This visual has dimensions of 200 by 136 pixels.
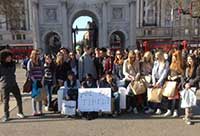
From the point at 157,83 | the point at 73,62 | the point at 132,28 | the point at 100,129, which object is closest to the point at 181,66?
the point at 157,83

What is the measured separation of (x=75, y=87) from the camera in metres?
10.5

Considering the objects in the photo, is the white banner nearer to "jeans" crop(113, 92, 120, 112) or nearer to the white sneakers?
"jeans" crop(113, 92, 120, 112)

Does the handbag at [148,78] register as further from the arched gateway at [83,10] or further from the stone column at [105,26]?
the stone column at [105,26]

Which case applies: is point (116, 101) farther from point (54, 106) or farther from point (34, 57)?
point (34, 57)

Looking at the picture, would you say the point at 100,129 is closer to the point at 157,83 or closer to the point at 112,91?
the point at 112,91

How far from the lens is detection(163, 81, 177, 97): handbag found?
10.0 m

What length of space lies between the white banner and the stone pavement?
0.39 metres

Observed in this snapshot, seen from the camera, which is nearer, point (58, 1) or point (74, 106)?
point (74, 106)

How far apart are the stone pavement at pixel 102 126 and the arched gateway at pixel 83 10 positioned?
47.0 metres

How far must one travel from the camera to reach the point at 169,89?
33.2ft

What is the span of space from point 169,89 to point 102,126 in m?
2.51

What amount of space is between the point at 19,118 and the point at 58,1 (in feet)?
158

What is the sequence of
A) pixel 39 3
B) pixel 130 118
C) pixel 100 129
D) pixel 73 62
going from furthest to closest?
pixel 39 3 → pixel 73 62 → pixel 130 118 → pixel 100 129

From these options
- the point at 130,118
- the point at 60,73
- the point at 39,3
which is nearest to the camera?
the point at 130,118
